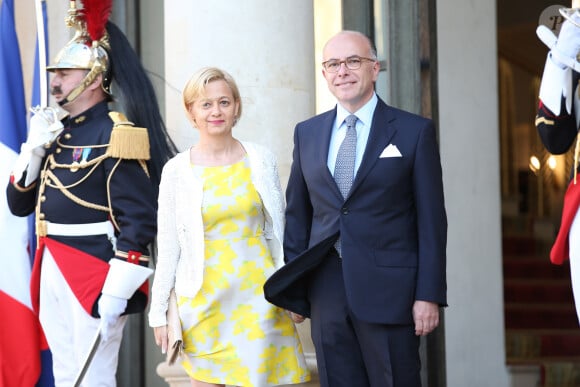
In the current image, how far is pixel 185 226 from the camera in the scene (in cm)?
485

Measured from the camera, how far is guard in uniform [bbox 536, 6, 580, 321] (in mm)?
4215

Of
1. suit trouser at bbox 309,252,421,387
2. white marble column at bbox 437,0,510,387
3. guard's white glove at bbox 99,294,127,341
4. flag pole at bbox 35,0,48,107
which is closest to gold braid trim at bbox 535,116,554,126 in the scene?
suit trouser at bbox 309,252,421,387

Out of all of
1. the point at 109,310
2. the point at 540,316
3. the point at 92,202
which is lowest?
the point at 540,316

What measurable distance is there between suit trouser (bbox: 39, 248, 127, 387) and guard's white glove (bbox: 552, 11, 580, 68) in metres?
2.23

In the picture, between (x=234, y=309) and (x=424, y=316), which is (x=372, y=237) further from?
(x=234, y=309)

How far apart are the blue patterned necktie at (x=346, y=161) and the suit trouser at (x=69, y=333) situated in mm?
1338

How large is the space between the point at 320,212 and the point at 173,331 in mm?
697

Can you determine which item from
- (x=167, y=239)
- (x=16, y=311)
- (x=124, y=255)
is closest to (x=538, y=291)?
(x=16, y=311)

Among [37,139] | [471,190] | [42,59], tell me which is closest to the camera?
[37,139]

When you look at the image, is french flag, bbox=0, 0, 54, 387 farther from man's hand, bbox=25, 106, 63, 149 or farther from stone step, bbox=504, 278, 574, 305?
stone step, bbox=504, 278, 574, 305

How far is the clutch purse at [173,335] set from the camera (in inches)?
188

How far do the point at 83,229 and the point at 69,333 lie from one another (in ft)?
1.44

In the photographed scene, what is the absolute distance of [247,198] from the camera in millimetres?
4852

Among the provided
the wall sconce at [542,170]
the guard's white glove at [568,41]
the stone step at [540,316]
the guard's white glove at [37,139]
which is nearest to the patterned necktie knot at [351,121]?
the guard's white glove at [568,41]
